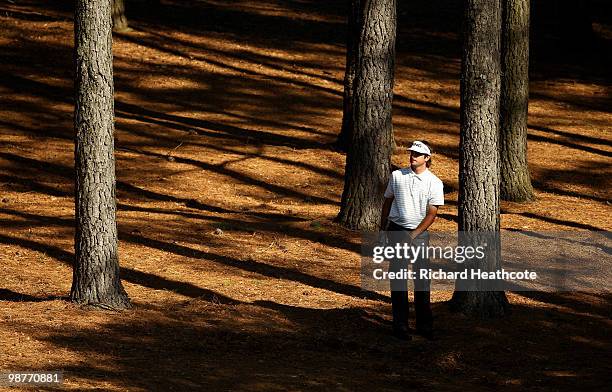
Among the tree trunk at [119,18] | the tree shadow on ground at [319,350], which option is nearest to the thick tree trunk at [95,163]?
the tree shadow on ground at [319,350]

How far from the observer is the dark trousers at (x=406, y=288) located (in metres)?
10.2

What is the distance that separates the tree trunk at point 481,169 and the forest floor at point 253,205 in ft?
0.94

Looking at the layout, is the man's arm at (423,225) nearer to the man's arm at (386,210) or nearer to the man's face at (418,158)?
the man's arm at (386,210)

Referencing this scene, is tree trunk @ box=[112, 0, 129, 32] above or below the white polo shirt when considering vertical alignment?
above

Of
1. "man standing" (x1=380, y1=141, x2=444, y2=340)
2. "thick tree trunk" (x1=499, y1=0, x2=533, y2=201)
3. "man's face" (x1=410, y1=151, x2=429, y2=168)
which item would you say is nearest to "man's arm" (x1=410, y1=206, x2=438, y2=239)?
"man standing" (x1=380, y1=141, x2=444, y2=340)

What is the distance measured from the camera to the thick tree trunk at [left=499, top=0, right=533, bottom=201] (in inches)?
687

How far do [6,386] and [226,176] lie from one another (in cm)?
1062

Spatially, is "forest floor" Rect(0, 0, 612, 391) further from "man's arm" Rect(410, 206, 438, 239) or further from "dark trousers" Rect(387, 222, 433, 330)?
"man's arm" Rect(410, 206, 438, 239)

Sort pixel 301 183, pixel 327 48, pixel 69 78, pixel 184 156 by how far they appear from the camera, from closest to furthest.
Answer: pixel 301 183 → pixel 184 156 → pixel 69 78 → pixel 327 48

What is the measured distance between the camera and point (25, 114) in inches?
857

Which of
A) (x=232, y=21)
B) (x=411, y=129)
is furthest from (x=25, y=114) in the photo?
(x=232, y=21)

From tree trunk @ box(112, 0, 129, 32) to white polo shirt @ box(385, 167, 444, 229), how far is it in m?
19.5

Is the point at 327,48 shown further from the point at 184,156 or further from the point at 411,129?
the point at 184,156

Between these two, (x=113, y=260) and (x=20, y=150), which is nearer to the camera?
(x=113, y=260)
